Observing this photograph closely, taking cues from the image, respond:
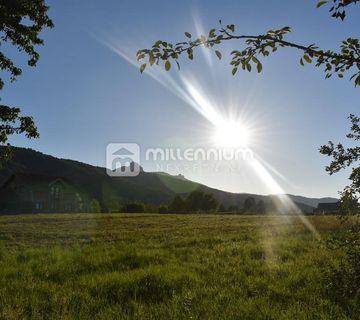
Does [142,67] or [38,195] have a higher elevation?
[38,195]

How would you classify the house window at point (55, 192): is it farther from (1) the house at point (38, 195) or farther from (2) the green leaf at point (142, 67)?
(2) the green leaf at point (142, 67)

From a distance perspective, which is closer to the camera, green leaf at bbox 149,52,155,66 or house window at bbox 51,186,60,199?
green leaf at bbox 149,52,155,66

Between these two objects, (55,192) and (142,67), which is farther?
(55,192)

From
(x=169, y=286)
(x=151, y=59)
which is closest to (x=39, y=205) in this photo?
(x=169, y=286)

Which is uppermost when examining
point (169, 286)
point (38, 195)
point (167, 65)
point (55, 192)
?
point (55, 192)

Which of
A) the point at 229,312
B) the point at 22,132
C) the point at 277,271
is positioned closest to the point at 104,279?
the point at 229,312

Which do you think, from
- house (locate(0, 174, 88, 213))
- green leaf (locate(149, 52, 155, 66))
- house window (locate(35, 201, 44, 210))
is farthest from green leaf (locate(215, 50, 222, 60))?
house window (locate(35, 201, 44, 210))

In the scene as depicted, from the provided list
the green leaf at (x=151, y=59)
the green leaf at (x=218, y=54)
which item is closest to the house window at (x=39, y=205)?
the green leaf at (x=151, y=59)

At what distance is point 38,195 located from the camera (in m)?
79.8

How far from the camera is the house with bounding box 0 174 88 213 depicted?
75750mm

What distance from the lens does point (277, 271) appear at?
8992 millimetres

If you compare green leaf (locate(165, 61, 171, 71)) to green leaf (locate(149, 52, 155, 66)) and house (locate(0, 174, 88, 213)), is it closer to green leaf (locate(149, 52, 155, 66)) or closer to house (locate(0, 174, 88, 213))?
green leaf (locate(149, 52, 155, 66))

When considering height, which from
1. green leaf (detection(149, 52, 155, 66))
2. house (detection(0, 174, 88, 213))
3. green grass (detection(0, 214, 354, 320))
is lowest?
green grass (detection(0, 214, 354, 320))

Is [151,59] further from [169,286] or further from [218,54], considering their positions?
[169,286]
